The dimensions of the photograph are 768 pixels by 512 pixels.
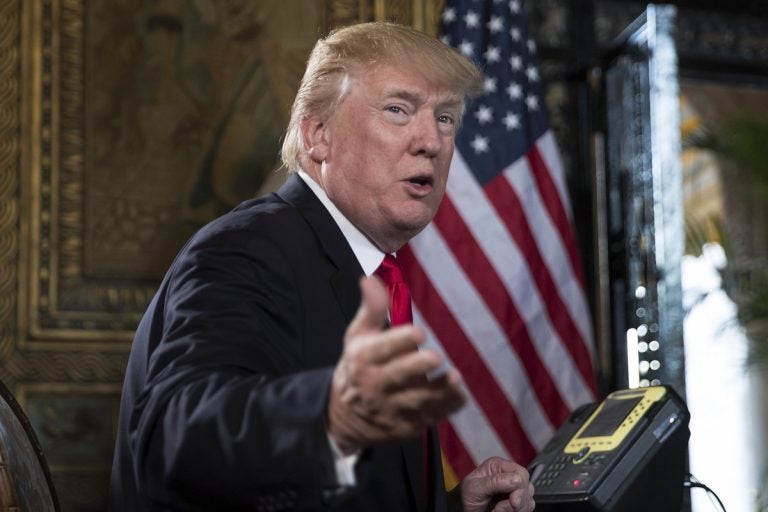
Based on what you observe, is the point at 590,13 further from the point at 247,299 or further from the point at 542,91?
the point at 247,299

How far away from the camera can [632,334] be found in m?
5.11

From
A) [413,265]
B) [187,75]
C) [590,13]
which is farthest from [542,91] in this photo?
[187,75]

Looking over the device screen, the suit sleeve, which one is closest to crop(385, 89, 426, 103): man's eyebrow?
the suit sleeve

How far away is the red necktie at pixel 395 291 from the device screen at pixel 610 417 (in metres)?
0.55

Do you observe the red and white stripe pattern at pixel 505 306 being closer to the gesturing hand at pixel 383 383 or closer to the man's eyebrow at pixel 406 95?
the man's eyebrow at pixel 406 95

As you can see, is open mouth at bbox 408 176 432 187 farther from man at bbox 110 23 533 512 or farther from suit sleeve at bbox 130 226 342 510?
suit sleeve at bbox 130 226 342 510

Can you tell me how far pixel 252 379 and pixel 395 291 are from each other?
73 cm

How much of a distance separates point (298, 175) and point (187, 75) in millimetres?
2760

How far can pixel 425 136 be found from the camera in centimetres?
206

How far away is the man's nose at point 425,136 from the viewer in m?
2.05

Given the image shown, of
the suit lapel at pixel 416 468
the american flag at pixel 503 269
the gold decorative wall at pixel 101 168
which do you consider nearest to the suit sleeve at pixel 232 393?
the suit lapel at pixel 416 468

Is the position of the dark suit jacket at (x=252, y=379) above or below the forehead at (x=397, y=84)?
below

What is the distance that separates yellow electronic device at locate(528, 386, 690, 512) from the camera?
7.34 feet

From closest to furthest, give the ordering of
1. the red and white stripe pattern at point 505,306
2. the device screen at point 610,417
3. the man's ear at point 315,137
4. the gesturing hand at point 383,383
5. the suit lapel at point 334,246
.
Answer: the gesturing hand at point 383,383
the suit lapel at point 334,246
the man's ear at point 315,137
the device screen at point 610,417
the red and white stripe pattern at point 505,306
